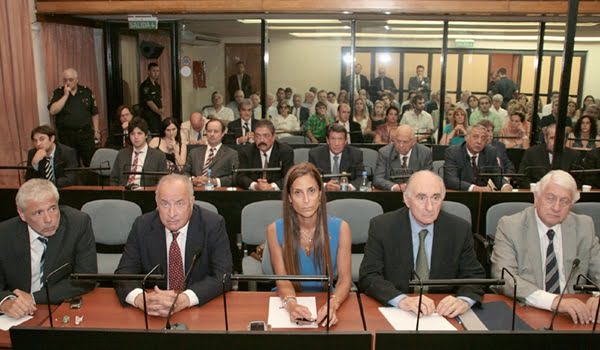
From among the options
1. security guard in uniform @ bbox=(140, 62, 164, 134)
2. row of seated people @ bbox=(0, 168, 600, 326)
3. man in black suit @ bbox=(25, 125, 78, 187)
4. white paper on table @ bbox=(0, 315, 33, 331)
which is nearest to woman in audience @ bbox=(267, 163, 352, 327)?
row of seated people @ bbox=(0, 168, 600, 326)

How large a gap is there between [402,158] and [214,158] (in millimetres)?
2006

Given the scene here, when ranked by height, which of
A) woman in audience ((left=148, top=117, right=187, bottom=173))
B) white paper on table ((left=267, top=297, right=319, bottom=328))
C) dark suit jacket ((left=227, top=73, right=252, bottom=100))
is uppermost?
dark suit jacket ((left=227, top=73, right=252, bottom=100))

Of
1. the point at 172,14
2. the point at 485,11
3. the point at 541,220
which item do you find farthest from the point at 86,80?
the point at 541,220

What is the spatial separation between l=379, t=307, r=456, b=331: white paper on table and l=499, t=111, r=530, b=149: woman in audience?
6.10 m

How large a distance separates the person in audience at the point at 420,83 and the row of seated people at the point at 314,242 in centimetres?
654

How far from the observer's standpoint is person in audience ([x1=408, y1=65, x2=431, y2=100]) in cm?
917

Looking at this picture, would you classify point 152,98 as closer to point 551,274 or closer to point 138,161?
point 138,161

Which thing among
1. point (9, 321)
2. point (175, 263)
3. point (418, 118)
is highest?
point (418, 118)

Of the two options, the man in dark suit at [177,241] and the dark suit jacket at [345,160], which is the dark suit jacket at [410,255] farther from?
the dark suit jacket at [345,160]

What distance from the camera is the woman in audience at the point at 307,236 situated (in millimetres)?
2715

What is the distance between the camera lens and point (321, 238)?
2.78 metres

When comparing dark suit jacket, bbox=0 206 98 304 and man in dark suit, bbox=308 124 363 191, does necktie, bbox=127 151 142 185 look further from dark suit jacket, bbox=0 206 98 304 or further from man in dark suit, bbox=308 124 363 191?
dark suit jacket, bbox=0 206 98 304

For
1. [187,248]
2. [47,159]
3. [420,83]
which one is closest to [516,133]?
[420,83]

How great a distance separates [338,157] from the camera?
222 inches
